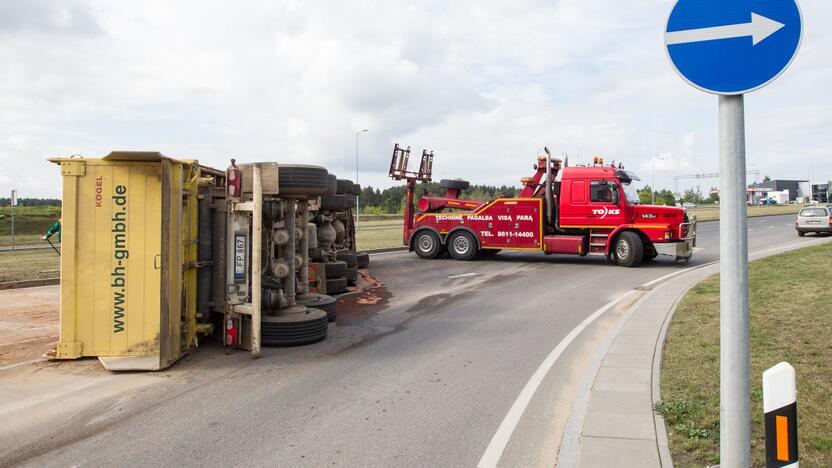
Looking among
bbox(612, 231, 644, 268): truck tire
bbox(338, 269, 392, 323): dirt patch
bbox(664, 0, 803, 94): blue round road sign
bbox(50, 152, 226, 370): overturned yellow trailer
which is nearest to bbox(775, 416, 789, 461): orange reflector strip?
bbox(664, 0, 803, 94): blue round road sign

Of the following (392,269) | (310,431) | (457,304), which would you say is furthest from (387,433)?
(392,269)

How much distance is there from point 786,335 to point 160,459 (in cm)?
701

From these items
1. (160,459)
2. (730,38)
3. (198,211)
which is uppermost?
(730,38)

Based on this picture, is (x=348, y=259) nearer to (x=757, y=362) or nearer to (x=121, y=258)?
(x=121, y=258)

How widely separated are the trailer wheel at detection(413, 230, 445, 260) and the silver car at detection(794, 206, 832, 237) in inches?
787

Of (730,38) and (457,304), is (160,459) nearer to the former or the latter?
(730,38)

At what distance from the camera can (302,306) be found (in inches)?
325

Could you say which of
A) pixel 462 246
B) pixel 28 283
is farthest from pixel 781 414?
pixel 462 246

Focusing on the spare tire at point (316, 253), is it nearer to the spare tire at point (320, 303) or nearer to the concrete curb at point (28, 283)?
the spare tire at point (320, 303)

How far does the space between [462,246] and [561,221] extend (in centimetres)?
341

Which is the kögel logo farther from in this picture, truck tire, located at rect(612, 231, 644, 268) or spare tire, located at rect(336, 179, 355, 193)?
spare tire, located at rect(336, 179, 355, 193)

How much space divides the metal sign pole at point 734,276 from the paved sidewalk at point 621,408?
37.9 inches

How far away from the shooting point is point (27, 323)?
351 inches

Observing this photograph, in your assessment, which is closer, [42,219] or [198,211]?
[198,211]
